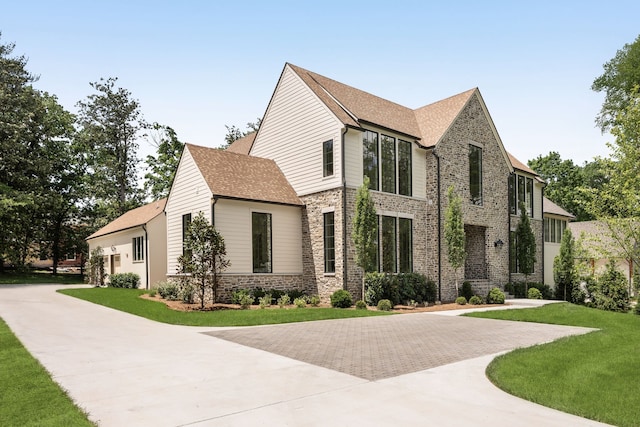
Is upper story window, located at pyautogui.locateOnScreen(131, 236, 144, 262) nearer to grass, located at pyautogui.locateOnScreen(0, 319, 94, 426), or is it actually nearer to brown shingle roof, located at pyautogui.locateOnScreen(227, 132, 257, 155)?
brown shingle roof, located at pyautogui.locateOnScreen(227, 132, 257, 155)

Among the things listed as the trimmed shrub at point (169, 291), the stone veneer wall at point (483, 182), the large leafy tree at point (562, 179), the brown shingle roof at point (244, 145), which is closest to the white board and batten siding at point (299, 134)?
the brown shingle roof at point (244, 145)

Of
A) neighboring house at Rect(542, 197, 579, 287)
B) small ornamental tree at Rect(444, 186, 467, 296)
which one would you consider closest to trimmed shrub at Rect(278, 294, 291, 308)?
small ornamental tree at Rect(444, 186, 467, 296)

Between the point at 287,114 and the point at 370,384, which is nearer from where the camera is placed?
the point at 370,384

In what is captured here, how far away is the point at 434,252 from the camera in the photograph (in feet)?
70.9

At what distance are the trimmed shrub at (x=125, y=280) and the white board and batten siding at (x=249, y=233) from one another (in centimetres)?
1171

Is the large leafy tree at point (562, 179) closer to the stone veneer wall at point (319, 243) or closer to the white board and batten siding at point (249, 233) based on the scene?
the stone veneer wall at point (319, 243)

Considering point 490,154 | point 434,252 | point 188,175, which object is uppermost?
point 490,154

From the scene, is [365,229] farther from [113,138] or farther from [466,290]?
[113,138]

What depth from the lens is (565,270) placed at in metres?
25.9

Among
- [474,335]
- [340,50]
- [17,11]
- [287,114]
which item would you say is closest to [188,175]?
[287,114]

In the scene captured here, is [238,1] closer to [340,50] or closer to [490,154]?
[340,50]

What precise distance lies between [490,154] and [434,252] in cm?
737

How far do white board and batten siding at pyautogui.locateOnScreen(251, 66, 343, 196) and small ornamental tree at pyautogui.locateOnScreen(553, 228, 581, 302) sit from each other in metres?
15.4

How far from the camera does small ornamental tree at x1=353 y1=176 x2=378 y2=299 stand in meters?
18.0
